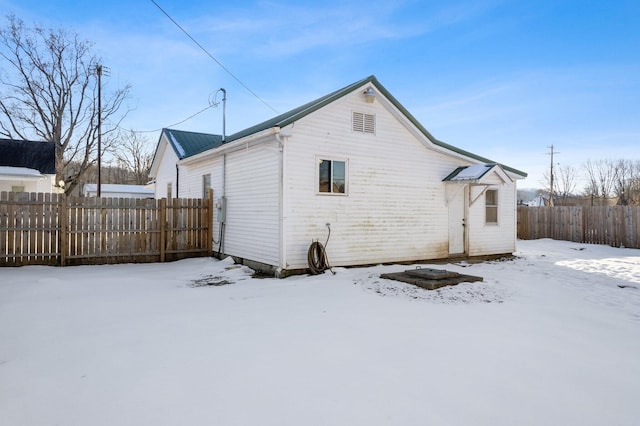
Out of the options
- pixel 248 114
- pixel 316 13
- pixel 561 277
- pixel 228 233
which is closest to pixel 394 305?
pixel 561 277

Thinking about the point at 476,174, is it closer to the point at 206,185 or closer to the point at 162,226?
the point at 206,185

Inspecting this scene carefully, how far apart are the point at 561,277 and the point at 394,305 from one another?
519 centimetres

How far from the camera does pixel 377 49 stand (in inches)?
534

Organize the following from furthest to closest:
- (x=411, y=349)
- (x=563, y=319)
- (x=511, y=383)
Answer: (x=563, y=319) < (x=411, y=349) < (x=511, y=383)

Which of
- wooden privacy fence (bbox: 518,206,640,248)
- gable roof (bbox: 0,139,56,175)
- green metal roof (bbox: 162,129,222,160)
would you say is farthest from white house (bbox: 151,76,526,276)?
gable roof (bbox: 0,139,56,175)

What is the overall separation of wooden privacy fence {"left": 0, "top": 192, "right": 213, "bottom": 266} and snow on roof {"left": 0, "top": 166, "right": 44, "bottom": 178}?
10.3 metres

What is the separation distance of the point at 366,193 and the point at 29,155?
19343mm

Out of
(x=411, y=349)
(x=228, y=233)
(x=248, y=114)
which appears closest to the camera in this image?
(x=411, y=349)

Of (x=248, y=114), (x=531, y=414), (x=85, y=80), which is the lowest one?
(x=531, y=414)

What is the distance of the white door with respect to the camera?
452 inches

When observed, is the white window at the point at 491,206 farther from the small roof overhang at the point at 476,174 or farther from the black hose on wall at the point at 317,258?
the black hose on wall at the point at 317,258

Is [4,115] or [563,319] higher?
[4,115]

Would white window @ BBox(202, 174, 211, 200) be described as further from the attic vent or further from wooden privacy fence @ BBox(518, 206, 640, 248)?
wooden privacy fence @ BBox(518, 206, 640, 248)

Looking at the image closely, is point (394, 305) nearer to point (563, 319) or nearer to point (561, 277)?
point (563, 319)
